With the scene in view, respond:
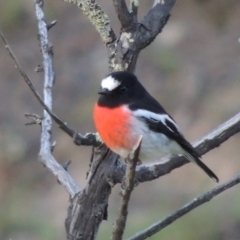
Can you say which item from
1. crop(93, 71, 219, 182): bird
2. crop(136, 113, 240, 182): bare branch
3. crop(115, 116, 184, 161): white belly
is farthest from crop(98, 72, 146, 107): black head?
crop(136, 113, 240, 182): bare branch

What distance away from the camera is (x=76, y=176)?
5.93 meters

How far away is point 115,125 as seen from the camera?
2684 mm

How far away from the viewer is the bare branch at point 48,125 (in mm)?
2502

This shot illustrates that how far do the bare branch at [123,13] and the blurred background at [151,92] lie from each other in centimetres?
300

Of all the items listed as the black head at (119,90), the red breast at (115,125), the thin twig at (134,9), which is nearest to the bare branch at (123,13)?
the thin twig at (134,9)

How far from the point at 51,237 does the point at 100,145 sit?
3.25 meters

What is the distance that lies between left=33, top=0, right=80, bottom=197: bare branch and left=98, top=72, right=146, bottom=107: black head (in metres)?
0.23

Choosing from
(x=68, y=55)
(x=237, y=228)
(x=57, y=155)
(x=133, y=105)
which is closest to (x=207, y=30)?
(x=68, y=55)

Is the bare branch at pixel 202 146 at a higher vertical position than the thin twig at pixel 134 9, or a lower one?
lower

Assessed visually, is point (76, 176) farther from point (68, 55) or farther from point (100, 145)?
point (100, 145)

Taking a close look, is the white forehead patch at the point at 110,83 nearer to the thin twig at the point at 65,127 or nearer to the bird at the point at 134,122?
the bird at the point at 134,122

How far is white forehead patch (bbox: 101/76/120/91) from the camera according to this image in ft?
8.48

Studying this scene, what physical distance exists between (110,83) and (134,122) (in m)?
0.20

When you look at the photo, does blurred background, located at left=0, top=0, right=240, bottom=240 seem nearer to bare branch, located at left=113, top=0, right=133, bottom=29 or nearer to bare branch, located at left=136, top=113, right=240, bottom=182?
bare branch, located at left=136, top=113, right=240, bottom=182
